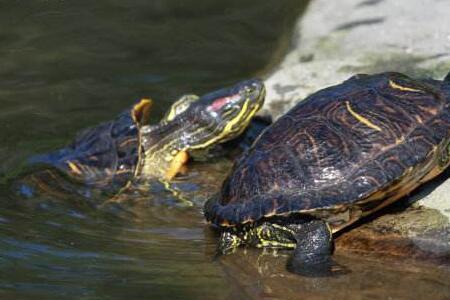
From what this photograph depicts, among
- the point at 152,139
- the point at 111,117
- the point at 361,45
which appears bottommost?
the point at 152,139

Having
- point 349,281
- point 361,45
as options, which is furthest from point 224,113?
point 349,281

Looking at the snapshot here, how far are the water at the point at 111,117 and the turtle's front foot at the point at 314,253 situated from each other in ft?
0.28

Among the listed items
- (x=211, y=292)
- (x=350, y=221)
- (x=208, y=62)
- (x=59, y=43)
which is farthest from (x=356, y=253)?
(x=59, y=43)

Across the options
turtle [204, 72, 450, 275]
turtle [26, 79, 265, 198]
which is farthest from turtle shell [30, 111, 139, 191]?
turtle [204, 72, 450, 275]

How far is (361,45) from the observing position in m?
8.29

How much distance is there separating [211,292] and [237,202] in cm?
83

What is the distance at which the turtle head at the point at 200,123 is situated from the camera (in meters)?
7.89

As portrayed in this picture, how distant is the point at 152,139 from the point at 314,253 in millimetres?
3083

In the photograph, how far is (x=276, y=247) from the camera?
5.69 meters

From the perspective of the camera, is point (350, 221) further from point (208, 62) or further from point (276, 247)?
point (208, 62)

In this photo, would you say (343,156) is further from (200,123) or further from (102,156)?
(200,123)

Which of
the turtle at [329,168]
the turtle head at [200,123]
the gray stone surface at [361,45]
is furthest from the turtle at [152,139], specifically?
the turtle at [329,168]

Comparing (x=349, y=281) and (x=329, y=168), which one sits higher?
Result: (x=329, y=168)

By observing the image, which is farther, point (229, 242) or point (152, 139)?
point (152, 139)
